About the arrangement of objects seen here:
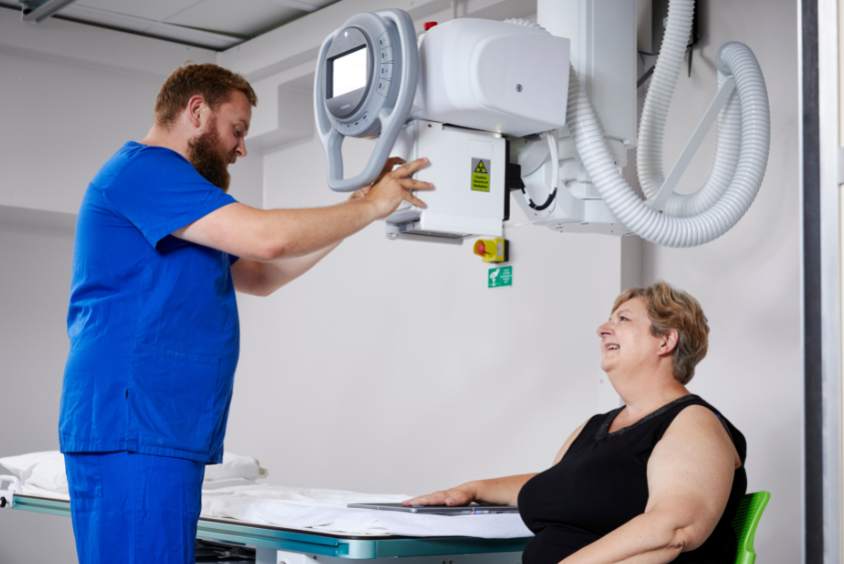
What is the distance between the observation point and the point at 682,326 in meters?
2.52

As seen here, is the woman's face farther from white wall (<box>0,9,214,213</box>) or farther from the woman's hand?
white wall (<box>0,9,214,213</box>)

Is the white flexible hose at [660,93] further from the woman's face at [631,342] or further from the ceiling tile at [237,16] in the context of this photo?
the ceiling tile at [237,16]

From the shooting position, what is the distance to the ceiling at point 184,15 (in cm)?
491

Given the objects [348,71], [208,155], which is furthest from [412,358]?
[348,71]

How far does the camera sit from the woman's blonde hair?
2.51 m

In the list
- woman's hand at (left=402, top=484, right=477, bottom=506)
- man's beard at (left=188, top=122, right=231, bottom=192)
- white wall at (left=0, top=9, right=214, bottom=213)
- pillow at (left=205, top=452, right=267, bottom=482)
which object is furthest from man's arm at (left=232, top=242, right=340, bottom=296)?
white wall at (left=0, top=9, right=214, bottom=213)

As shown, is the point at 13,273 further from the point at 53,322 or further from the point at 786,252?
the point at 786,252

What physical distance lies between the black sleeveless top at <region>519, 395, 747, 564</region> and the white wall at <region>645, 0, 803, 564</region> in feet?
3.62

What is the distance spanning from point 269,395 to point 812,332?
442cm

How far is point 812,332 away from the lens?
1475 millimetres

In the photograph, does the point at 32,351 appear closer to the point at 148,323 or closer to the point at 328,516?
the point at 328,516

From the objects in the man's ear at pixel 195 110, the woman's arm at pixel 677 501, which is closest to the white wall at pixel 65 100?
the man's ear at pixel 195 110

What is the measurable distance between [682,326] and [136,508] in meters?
1.22

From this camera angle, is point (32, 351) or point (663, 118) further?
point (32, 351)
